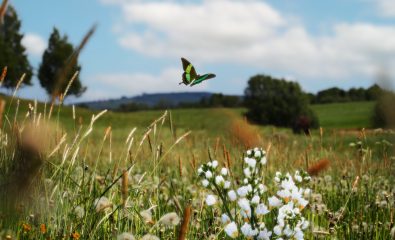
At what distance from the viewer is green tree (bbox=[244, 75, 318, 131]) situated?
202 ft

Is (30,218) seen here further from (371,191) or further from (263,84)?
(263,84)

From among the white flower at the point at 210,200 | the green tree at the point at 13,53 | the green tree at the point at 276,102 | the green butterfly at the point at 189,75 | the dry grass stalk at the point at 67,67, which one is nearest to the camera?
the dry grass stalk at the point at 67,67

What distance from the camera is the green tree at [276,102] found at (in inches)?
2429

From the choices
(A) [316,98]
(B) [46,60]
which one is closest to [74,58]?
(B) [46,60]

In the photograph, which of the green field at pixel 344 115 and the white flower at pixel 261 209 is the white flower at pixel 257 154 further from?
the green field at pixel 344 115

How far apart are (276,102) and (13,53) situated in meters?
30.5

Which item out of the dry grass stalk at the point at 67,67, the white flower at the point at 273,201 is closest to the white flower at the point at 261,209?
the white flower at the point at 273,201

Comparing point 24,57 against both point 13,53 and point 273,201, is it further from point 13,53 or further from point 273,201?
point 273,201

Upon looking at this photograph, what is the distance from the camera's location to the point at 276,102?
63.1 m

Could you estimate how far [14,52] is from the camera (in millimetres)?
65625

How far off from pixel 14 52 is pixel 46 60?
390 centimetres

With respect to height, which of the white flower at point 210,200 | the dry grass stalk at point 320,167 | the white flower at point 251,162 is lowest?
the white flower at point 210,200

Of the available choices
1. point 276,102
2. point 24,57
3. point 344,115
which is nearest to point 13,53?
point 24,57

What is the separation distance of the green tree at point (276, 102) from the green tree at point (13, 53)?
83.7 ft
